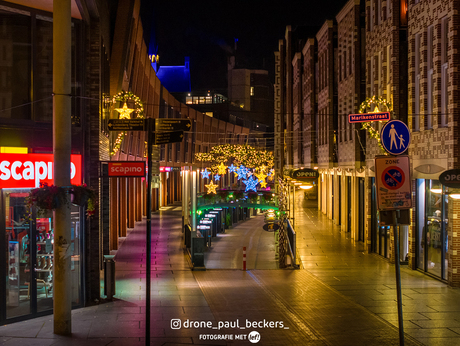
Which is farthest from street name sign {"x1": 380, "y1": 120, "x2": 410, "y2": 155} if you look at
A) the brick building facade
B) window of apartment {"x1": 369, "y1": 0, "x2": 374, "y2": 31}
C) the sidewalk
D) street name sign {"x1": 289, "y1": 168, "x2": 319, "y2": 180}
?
window of apartment {"x1": 369, "y1": 0, "x2": 374, "y2": 31}

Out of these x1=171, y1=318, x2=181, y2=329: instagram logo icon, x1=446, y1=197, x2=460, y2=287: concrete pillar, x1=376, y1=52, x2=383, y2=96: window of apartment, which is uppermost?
x1=376, y1=52, x2=383, y2=96: window of apartment

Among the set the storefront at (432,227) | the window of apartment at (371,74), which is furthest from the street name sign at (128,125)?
the window of apartment at (371,74)

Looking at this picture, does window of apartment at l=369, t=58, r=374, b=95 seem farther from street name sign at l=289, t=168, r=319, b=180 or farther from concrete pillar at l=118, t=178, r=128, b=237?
concrete pillar at l=118, t=178, r=128, b=237

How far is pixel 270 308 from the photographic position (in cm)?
1332

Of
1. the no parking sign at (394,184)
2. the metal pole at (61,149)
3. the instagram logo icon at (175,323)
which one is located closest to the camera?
the no parking sign at (394,184)

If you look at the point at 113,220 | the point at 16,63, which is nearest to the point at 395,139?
the point at 16,63

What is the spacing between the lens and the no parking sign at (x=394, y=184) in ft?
28.8

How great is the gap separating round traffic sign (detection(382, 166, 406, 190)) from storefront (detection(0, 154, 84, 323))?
6.97 m

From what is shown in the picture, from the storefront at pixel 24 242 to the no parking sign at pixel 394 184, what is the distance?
22.6 ft

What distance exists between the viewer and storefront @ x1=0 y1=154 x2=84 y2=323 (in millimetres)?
11273

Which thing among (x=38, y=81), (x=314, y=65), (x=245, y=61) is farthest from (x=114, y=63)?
(x=245, y=61)

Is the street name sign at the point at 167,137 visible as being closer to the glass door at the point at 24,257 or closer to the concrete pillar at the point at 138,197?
the glass door at the point at 24,257

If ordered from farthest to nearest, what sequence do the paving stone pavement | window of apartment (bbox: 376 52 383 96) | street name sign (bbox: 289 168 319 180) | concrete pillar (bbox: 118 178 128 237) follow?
concrete pillar (bbox: 118 178 128 237) < window of apartment (bbox: 376 52 383 96) < street name sign (bbox: 289 168 319 180) < the paving stone pavement

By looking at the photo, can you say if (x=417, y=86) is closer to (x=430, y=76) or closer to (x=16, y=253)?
(x=430, y=76)
